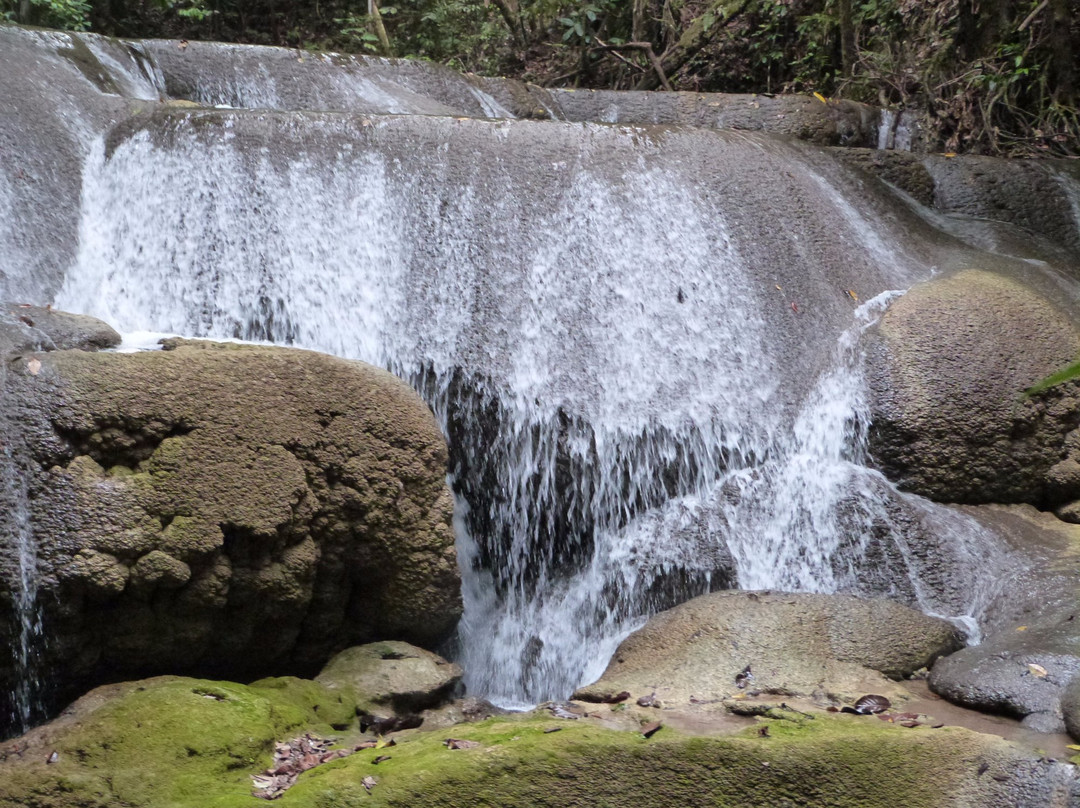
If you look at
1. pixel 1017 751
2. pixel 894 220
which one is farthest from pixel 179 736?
pixel 894 220

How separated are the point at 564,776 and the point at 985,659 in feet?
6.47

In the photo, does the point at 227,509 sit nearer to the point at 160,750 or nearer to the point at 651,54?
the point at 160,750

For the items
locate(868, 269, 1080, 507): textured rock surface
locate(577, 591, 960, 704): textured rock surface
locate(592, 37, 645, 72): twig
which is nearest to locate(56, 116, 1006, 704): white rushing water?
locate(868, 269, 1080, 507): textured rock surface

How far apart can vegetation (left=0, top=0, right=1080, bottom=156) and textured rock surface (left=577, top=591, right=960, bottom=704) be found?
6.34 meters

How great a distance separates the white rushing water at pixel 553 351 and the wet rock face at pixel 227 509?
818mm

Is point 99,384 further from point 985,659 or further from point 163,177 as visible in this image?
point 985,659

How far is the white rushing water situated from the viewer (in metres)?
5.50

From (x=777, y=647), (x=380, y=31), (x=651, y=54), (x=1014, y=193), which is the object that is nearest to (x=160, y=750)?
(x=777, y=647)

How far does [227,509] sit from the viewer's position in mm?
4234

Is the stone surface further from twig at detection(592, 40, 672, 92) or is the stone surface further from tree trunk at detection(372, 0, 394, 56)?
tree trunk at detection(372, 0, 394, 56)

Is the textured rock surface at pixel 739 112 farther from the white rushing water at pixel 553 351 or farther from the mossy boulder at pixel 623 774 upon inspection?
the mossy boulder at pixel 623 774

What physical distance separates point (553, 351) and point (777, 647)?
2.14 metres

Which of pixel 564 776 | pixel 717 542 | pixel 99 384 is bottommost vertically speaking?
pixel 564 776

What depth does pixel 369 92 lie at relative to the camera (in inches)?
355
